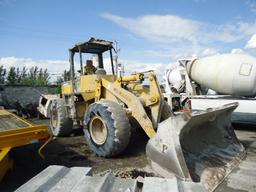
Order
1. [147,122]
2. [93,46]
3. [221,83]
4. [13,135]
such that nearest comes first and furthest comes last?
[13,135]
[147,122]
[93,46]
[221,83]

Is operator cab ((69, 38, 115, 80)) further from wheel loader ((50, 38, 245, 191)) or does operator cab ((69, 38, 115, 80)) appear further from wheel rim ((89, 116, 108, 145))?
wheel rim ((89, 116, 108, 145))

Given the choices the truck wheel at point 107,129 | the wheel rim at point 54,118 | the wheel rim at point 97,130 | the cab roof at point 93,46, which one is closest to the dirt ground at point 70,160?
the truck wheel at point 107,129

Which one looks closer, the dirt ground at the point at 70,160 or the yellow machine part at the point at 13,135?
the yellow machine part at the point at 13,135

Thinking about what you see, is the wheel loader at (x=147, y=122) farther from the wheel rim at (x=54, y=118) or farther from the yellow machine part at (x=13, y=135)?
the yellow machine part at (x=13, y=135)

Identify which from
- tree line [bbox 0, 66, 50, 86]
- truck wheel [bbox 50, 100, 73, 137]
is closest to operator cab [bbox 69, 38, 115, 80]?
truck wheel [bbox 50, 100, 73, 137]

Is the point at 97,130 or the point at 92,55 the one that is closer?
the point at 97,130

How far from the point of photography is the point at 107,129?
542cm

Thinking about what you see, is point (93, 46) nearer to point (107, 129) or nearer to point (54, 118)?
point (54, 118)

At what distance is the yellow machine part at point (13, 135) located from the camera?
400 cm

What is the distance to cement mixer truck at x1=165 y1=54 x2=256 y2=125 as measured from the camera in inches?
303

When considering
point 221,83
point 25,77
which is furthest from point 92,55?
point 25,77

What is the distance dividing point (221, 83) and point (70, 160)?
A: 479 centimetres

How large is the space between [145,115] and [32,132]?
2023 millimetres

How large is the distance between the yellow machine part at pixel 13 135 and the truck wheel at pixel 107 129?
3.86 feet
